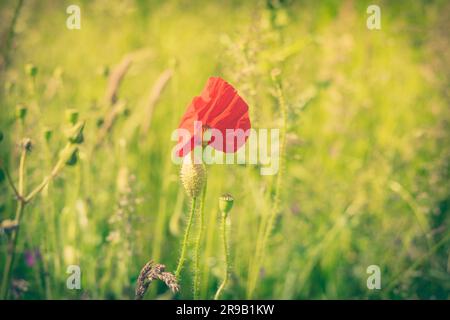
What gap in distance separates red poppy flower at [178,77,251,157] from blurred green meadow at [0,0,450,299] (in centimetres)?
15

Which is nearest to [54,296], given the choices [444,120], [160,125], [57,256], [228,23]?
[57,256]

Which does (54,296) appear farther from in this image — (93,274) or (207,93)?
(207,93)

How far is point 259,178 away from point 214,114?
2.50ft

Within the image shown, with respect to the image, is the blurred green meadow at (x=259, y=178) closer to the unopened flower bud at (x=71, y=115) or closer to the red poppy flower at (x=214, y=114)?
the unopened flower bud at (x=71, y=115)

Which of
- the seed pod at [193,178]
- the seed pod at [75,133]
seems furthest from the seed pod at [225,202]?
the seed pod at [75,133]

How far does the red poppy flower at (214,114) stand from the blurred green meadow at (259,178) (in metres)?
0.15

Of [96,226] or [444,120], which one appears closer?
[96,226]

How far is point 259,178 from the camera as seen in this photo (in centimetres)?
167

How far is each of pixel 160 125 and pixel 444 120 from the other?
115cm

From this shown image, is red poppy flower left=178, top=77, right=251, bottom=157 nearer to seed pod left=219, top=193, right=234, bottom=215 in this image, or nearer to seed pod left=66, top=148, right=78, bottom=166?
seed pod left=219, top=193, right=234, bottom=215

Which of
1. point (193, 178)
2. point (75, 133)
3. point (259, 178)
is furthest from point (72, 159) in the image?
point (259, 178)

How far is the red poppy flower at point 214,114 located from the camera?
92 cm
